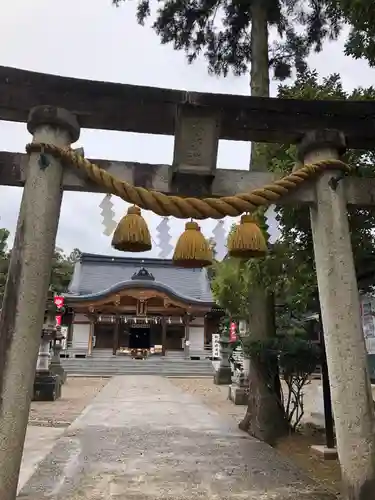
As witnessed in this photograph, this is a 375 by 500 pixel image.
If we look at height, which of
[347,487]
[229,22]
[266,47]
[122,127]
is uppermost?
[229,22]

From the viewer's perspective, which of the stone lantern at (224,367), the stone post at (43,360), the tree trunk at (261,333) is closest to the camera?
the tree trunk at (261,333)

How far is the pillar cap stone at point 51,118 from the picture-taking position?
3131 mm

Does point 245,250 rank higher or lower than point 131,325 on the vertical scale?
lower

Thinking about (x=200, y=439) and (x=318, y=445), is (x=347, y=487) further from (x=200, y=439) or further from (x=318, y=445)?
(x=200, y=439)

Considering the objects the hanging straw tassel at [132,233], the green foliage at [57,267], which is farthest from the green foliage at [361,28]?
the green foliage at [57,267]

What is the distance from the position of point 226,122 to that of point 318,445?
15.7 feet

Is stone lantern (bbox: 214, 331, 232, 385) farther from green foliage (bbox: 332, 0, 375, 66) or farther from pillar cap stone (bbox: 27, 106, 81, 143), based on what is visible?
pillar cap stone (bbox: 27, 106, 81, 143)

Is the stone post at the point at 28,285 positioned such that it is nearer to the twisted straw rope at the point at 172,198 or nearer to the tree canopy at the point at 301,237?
the twisted straw rope at the point at 172,198

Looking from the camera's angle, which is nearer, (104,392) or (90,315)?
(104,392)

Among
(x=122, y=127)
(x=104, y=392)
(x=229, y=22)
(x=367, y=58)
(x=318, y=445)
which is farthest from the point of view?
(x=104, y=392)

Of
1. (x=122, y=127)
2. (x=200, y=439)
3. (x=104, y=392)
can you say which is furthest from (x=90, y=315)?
(x=122, y=127)

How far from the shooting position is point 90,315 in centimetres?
2738

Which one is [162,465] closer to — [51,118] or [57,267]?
[51,118]

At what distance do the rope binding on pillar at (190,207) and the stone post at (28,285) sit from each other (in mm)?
189
